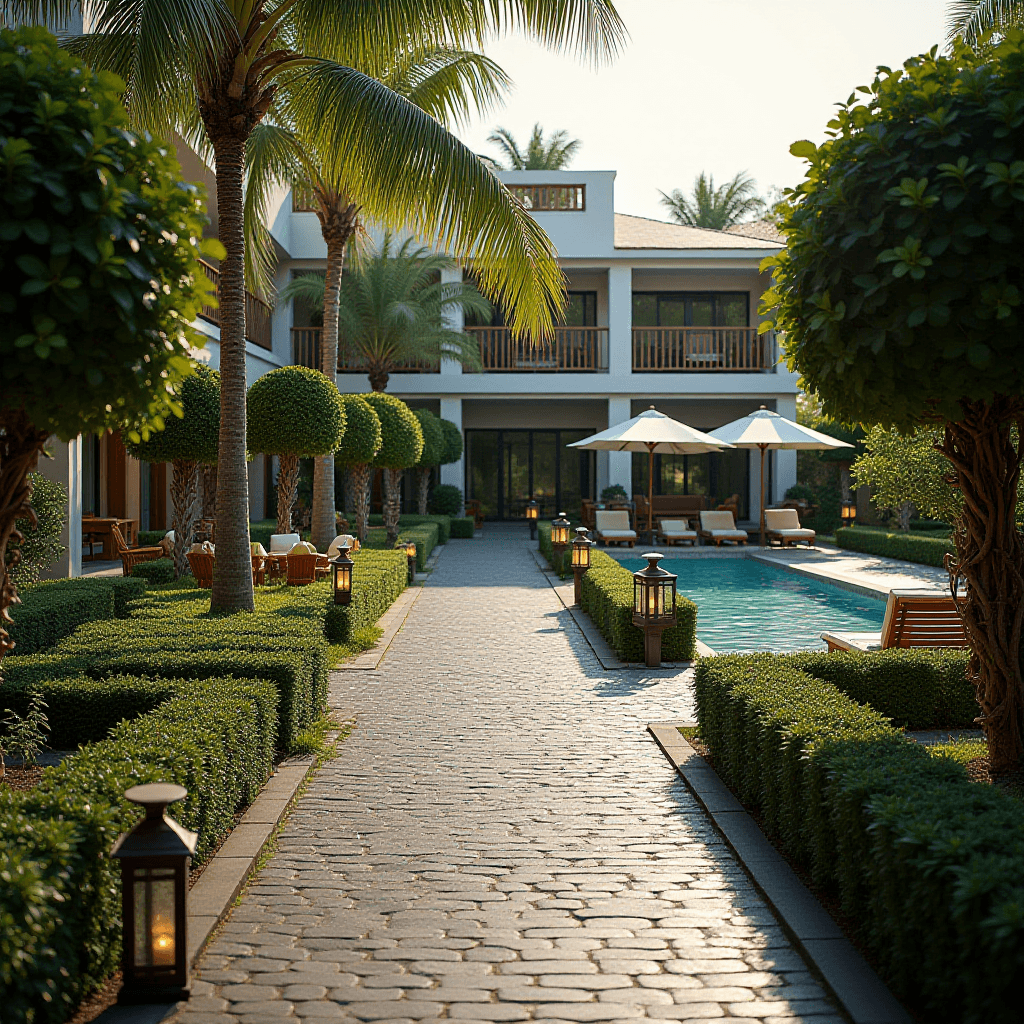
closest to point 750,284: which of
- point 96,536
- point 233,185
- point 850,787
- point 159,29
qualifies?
point 96,536

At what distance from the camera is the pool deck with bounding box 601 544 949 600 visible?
15.3m

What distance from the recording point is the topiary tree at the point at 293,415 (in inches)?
494

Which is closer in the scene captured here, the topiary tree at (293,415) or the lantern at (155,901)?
the lantern at (155,901)

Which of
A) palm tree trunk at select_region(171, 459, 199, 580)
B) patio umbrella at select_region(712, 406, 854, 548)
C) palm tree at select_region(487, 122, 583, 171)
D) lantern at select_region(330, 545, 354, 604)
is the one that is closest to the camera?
lantern at select_region(330, 545, 354, 604)

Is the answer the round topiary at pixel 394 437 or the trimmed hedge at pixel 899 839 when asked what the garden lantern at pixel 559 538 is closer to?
the round topiary at pixel 394 437

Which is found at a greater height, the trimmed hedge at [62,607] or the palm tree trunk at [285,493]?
the palm tree trunk at [285,493]

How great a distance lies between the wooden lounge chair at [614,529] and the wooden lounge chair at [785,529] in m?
3.07

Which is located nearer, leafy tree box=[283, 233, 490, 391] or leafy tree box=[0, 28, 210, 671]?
leafy tree box=[0, 28, 210, 671]

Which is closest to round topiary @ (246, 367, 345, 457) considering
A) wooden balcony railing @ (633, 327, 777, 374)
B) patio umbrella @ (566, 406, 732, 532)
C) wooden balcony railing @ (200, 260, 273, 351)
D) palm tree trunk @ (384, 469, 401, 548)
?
palm tree trunk @ (384, 469, 401, 548)

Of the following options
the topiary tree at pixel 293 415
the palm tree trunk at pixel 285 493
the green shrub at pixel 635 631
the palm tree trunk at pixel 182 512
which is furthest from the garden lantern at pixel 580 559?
the palm tree trunk at pixel 182 512

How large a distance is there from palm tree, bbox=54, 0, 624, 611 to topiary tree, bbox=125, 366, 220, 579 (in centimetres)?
342

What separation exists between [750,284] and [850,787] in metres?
27.3

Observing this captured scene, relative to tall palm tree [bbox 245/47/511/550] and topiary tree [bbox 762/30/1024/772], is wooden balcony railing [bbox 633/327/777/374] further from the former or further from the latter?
topiary tree [bbox 762/30/1024/772]

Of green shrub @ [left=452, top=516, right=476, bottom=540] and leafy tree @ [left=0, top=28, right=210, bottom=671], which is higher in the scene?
leafy tree @ [left=0, top=28, right=210, bottom=671]
